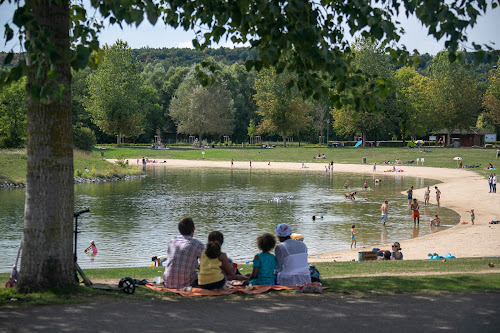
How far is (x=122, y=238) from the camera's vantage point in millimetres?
24422

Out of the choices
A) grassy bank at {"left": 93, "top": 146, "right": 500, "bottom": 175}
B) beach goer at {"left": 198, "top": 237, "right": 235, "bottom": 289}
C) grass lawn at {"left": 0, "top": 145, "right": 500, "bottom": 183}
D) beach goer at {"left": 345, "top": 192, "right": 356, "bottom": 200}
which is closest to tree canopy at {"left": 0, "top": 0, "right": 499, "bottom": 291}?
beach goer at {"left": 198, "top": 237, "right": 235, "bottom": 289}

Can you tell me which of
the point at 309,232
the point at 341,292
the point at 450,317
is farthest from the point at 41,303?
the point at 309,232

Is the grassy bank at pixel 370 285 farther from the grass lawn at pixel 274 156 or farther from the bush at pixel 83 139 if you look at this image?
the bush at pixel 83 139

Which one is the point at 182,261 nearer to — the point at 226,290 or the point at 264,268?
the point at 226,290

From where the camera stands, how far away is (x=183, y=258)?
30.1ft

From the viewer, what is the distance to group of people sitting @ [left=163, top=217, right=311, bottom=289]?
9.01m

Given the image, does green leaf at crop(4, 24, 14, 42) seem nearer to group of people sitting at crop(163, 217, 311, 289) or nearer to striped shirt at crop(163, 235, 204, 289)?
group of people sitting at crop(163, 217, 311, 289)

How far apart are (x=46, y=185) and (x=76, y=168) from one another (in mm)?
52980

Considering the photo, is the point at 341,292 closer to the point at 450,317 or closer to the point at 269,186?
the point at 450,317

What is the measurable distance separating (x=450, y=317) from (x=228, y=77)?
355 feet

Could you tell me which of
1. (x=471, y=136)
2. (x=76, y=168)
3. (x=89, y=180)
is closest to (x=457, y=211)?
(x=89, y=180)

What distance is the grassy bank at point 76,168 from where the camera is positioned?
50150 mm

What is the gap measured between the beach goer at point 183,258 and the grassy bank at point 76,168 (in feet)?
141

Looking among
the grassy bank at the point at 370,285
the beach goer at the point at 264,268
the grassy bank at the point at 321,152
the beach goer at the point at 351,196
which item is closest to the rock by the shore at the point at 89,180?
the grassy bank at the point at 321,152
